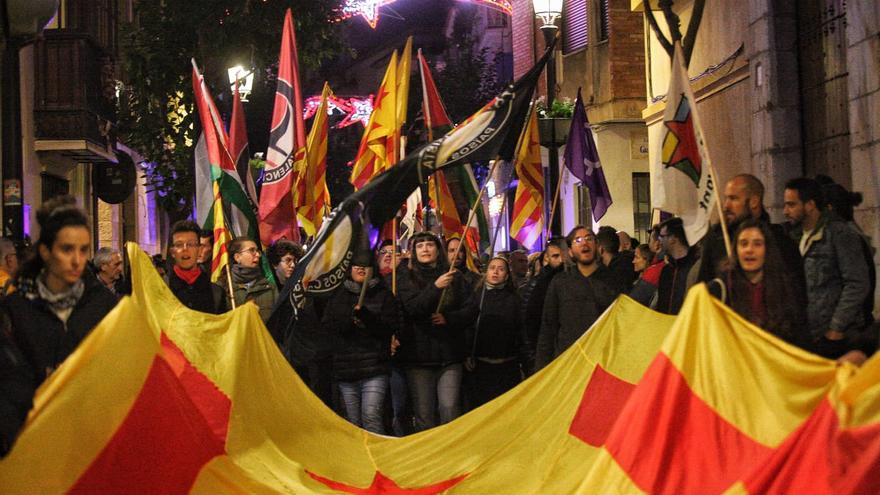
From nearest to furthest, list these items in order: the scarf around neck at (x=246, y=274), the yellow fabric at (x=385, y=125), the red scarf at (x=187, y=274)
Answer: the red scarf at (x=187, y=274) < the scarf around neck at (x=246, y=274) < the yellow fabric at (x=385, y=125)

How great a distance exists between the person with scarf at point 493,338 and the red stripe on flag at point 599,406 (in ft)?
6.81

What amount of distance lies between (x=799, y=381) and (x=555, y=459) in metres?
2.79

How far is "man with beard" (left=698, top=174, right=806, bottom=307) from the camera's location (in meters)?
6.72

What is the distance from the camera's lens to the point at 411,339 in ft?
33.9

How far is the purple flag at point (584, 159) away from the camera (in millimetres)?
13938

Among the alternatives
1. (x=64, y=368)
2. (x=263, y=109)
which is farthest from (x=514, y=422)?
(x=263, y=109)

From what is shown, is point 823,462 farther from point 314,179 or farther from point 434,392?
point 314,179

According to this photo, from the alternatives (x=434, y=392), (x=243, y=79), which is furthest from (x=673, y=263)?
(x=243, y=79)

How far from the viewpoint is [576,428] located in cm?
845

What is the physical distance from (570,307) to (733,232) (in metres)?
2.45

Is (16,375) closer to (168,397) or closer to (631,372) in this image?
(168,397)

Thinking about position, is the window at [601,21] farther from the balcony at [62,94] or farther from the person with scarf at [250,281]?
the person with scarf at [250,281]

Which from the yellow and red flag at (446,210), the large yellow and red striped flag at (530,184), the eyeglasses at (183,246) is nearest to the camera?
the eyeglasses at (183,246)

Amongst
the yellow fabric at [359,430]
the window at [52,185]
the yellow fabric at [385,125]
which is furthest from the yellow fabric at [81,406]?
the window at [52,185]
